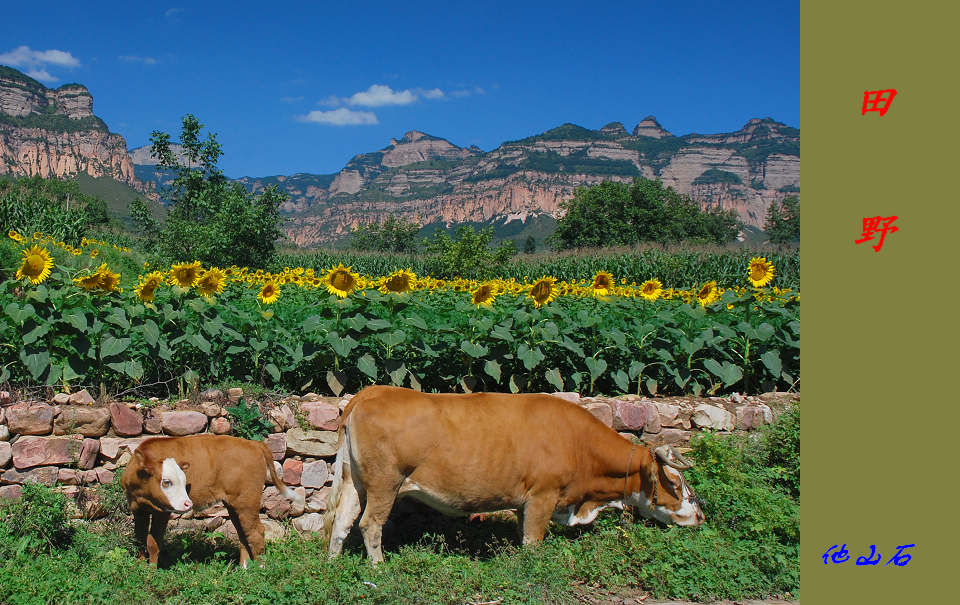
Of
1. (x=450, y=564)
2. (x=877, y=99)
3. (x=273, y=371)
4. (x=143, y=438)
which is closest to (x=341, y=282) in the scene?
(x=273, y=371)

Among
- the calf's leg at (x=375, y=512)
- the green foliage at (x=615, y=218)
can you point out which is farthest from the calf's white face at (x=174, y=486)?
the green foliage at (x=615, y=218)

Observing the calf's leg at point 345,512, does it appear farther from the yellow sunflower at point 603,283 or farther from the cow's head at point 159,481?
the yellow sunflower at point 603,283

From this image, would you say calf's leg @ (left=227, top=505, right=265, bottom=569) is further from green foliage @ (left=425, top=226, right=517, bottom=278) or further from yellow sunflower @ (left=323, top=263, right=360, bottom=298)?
green foliage @ (left=425, top=226, right=517, bottom=278)

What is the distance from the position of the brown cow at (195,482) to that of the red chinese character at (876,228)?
385 centimetres

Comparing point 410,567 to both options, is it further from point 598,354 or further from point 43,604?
point 598,354

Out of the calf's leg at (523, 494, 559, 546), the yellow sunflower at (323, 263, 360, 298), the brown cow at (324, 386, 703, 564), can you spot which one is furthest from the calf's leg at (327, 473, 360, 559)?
the yellow sunflower at (323, 263, 360, 298)

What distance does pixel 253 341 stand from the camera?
5398mm

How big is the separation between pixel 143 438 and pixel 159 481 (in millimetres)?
1042

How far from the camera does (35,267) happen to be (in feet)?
16.3

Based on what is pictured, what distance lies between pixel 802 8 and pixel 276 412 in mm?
4373

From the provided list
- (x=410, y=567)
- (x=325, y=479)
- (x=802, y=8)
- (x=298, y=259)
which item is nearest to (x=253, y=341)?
(x=325, y=479)

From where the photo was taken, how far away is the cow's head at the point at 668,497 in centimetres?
469

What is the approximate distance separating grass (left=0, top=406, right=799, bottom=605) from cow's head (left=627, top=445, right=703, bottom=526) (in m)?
0.10

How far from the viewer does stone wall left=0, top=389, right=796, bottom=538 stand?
4.64 metres
